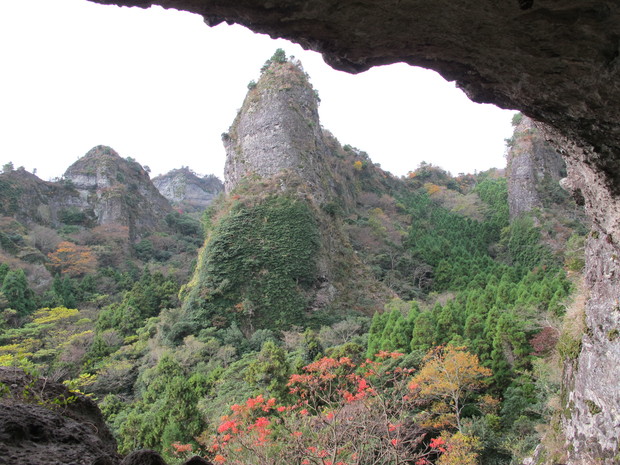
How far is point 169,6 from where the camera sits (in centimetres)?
247

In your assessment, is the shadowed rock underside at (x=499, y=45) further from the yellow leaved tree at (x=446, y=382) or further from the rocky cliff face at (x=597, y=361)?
the yellow leaved tree at (x=446, y=382)

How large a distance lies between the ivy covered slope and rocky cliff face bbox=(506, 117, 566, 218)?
1485cm

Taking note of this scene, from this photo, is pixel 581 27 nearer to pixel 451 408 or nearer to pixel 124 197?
pixel 451 408

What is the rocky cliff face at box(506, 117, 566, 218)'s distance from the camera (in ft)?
104

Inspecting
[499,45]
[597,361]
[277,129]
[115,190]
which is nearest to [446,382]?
[597,361]

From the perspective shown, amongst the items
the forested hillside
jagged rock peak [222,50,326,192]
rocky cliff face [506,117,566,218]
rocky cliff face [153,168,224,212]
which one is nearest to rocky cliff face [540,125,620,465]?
the forested hillside

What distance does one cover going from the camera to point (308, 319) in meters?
20.3

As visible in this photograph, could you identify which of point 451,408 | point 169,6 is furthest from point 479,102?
point 451,408

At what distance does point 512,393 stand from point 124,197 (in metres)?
42.3

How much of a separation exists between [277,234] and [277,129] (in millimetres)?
8866

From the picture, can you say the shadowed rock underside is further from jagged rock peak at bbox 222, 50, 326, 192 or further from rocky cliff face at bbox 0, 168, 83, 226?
rocky cliff face at bbox 0, 168, 83, 226

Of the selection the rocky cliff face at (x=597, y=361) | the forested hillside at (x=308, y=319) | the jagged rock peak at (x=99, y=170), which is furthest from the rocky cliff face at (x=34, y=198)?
the rocky cliff face at (x=597, y=361)

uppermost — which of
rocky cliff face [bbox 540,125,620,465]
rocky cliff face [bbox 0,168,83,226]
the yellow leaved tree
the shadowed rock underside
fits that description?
rocky cliff face [bbox 0,168,83,226]

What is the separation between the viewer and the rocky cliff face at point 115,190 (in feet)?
143
